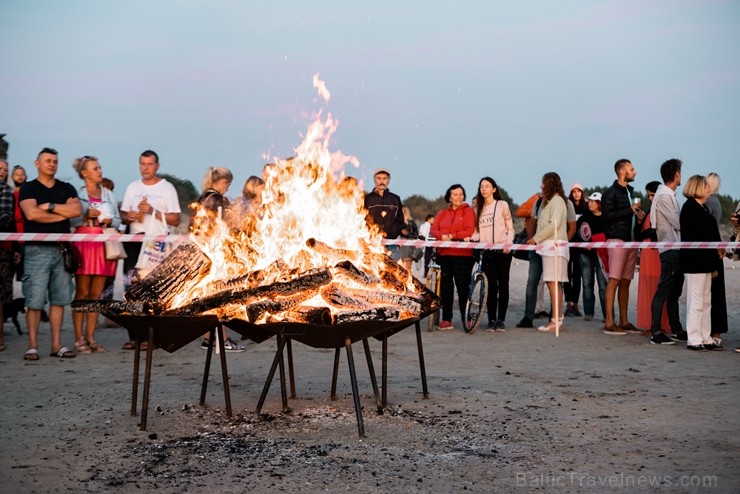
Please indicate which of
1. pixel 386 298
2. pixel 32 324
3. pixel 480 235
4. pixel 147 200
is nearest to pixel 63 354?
pixel 32 324

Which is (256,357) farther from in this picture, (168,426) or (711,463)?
(711,463)

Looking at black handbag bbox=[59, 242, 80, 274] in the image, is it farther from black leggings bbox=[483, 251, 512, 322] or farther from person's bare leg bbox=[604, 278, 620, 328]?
person's bare leg bbox=[604, 278, 620, 328]

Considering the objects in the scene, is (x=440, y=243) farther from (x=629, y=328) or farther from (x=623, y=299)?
(x=629, y=328)

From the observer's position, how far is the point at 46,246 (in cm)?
977

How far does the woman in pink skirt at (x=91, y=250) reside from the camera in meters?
10.1

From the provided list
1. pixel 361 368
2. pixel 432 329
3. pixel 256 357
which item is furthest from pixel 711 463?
pixel 432 329

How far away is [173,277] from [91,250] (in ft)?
12.2

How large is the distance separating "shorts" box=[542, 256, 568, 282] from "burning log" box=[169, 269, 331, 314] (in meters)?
6.44

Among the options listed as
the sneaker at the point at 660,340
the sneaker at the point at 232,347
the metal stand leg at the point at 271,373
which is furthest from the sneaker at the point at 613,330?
the metal stand leg at the point at 271,373

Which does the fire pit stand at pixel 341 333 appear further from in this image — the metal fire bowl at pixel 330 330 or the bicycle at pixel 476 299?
the bicycle at pixel 476 299

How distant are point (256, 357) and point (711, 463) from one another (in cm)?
565

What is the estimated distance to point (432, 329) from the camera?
496 inches

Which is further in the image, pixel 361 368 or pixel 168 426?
pixel 361 368

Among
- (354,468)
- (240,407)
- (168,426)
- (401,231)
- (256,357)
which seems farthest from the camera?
(401,231)
